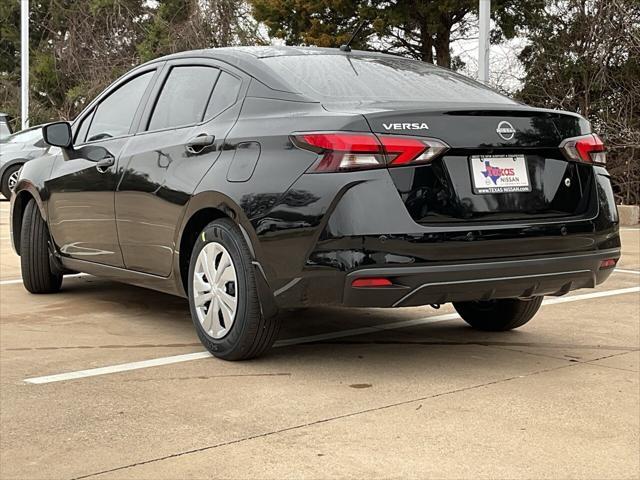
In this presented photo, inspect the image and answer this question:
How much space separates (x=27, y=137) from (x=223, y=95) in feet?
41.7

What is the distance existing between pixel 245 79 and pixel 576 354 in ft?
7.11

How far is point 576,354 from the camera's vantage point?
4906 mm

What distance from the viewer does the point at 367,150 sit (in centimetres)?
406

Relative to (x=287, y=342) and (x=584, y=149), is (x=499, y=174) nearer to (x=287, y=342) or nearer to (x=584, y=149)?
(x=584, y=149)

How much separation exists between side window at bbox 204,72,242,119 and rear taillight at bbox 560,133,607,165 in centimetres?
161

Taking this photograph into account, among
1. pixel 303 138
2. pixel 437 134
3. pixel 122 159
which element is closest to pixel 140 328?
pixel 122 159

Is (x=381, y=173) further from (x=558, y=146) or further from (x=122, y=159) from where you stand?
(x=122, y=159)

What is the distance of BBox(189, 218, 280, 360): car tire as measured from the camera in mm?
4398

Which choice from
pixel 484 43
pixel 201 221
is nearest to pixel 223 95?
pixel 201 221

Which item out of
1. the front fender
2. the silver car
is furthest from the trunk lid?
the silver car

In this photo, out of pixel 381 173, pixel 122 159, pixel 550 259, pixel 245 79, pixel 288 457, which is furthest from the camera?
pixel 122 159

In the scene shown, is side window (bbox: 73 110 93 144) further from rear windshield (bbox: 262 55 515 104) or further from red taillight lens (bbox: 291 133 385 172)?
red taillight lens (bbox: 291 133 385 172)

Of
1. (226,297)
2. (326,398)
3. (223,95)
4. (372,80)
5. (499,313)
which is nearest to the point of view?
(326,398)

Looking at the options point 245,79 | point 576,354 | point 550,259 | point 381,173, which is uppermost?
point 245,79
